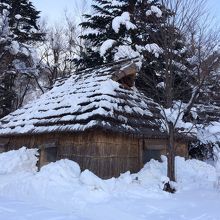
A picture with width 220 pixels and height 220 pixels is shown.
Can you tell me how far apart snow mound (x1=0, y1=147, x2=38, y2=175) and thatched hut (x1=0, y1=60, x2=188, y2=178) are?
0.37 meters

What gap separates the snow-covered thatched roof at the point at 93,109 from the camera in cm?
1021

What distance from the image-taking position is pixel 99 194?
337 inches

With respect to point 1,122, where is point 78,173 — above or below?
below

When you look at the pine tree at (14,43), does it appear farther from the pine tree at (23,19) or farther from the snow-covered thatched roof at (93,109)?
the snow-covered thatched roof at (93,109)

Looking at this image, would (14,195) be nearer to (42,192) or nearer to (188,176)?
(42,192)

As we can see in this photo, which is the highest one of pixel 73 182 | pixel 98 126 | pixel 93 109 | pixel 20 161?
pixel 93 109

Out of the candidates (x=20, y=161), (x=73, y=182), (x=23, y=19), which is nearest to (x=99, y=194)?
(x=73, y=182)

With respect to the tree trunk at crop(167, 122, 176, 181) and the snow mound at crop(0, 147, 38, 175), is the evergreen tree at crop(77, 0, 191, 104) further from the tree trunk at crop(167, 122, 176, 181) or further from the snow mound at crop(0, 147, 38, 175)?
the snow mound at crop(0, 147, 38, 175)

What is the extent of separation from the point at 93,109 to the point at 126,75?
3231 millimetres

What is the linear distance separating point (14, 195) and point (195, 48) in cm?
767

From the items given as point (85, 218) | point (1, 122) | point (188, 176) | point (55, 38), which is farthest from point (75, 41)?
point (85, 218)

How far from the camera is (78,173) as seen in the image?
1004cm

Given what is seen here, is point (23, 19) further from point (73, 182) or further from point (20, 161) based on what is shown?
point (73, 182)

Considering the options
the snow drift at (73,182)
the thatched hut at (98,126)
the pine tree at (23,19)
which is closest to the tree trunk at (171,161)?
the snow drift at (73,182)
